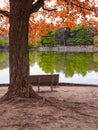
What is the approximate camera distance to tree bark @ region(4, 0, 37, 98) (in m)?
11.8

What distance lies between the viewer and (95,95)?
15.0 metres

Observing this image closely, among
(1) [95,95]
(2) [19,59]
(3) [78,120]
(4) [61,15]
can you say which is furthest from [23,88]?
(4) [61,15]

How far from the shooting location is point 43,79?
16516mm

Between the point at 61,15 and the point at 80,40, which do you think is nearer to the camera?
the point at 61,15

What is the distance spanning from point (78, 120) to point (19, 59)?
135 inches

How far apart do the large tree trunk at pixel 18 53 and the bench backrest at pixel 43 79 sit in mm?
4157

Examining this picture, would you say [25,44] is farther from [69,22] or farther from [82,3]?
[69,22]

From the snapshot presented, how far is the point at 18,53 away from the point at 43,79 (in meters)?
4.85

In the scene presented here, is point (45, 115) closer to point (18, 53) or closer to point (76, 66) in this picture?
point (18, 53)

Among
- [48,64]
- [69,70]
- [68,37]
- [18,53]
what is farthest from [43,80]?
[68,37]

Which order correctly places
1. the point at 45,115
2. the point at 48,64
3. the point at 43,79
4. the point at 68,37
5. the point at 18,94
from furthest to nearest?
the point at 68,37
the point at 48,64
the point at 43,79
the point at 18,94
the point at 45,115

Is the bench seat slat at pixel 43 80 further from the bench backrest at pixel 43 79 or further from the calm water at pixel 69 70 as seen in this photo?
the calm water at pixel 69 70

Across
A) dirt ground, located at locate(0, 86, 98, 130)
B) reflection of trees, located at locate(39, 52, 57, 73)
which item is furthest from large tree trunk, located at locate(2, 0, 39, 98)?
reflection of trees, located at locate(39, 52, 57, 73)

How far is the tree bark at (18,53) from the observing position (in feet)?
38.8
